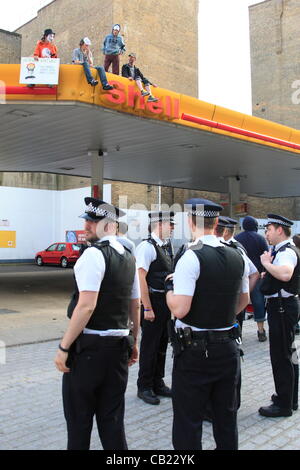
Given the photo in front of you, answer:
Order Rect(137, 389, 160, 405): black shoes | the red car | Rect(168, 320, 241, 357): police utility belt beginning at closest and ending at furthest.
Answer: Rect(168, 320, 241, 357): police utility belt, Rect(137, 389, 160, 405): black shoes, the red car

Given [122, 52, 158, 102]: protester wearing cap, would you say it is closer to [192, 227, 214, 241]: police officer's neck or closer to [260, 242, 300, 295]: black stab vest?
[260, 242, 300, 295]: black stab vest

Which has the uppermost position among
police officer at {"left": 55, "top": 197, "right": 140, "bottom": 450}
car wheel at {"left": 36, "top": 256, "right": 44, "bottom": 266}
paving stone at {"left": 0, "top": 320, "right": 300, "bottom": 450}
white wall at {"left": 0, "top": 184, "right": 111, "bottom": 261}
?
white wall at {"left": 0, "top": 184, "right": 111, "bottom": 261}

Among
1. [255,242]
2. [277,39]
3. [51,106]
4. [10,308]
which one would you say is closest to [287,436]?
[255,242]

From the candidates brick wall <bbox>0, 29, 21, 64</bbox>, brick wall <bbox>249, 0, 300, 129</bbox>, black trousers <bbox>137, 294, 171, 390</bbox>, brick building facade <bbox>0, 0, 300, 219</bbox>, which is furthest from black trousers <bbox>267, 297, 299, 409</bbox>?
brick wall <bbox>0, 29, 21, 64</bbox>

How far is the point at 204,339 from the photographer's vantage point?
2980 millimetres

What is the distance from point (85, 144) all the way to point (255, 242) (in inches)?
294

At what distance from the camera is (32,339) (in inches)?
299

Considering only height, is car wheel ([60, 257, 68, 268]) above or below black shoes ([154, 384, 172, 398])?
above

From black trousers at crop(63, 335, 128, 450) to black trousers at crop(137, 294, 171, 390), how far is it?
1834 mm

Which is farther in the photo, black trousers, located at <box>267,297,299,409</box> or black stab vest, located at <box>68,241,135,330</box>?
black trousers, located at <box>267,297,299,409</box>

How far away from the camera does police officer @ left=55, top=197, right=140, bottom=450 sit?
9.45 feet

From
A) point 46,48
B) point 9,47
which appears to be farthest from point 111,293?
point 9,47

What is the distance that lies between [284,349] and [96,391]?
2228 mm

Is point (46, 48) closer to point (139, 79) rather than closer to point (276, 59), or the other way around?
point (139, 79)
